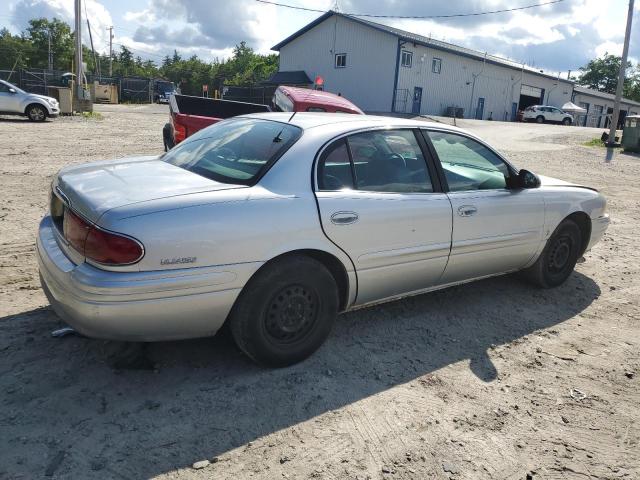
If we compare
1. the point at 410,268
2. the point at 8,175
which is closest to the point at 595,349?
the point at 410,268

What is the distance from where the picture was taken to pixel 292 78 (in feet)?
132

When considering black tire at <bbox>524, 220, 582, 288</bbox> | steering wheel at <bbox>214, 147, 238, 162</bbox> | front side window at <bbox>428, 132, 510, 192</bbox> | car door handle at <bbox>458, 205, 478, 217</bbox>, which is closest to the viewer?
steering wheel at <bbox>214, 147, 238, 162</bbox>

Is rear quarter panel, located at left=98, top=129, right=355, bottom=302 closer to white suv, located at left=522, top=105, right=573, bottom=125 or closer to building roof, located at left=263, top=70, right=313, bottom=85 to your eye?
building roof, located at left=263, top=70, right=313, bottom=85

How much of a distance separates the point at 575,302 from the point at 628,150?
61.9ft

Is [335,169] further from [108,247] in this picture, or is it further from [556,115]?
[556,115]

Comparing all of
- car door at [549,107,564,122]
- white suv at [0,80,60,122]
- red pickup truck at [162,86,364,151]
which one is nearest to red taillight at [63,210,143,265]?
red pickup truck at [162,86,364,151]

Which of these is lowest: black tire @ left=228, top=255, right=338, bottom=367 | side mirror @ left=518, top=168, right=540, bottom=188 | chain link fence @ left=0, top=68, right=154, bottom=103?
black tire @ left=228, top=255, right=338, bottom=367

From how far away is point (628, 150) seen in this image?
20516mm

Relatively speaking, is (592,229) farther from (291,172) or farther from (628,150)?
(628,150)

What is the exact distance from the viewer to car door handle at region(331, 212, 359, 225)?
10.7 ft

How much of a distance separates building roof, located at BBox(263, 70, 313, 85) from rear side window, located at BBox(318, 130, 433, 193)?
37015 millimetres

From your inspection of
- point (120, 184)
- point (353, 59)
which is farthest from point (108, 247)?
point (353, 59)

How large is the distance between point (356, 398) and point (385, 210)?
122 centimetres

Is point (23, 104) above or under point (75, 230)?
above
